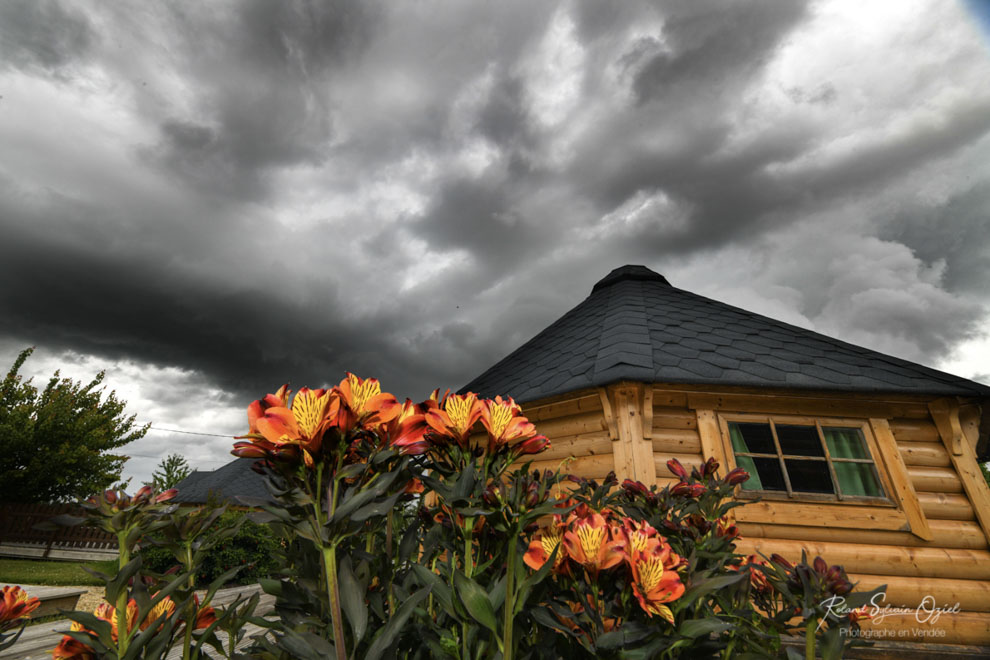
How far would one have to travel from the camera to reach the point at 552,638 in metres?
0.71

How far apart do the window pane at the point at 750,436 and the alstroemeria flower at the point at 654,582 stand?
4.17m

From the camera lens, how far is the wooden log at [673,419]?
13.7ft

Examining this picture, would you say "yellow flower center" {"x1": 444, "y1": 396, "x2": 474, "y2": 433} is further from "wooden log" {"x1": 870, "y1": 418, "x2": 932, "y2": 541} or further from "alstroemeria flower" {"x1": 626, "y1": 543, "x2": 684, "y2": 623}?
"wooden log" {"x1": 870, "y1": 418, "x2": 932, "y2": 541}

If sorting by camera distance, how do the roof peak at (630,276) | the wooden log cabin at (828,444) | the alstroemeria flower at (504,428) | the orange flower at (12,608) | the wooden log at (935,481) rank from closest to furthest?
the alstroemeria flower at (504,428) < the orange flower at (12,608) < the wooden log cabin at (828,444) < the wooden log at (935,481) < the roof peak at (630,276)

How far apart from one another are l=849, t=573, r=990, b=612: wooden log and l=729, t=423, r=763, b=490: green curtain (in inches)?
40.9

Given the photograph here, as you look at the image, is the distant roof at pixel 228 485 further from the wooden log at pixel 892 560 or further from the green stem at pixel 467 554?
the green stem at pixel 467 554

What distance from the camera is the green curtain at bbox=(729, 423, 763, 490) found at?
3.98 meters

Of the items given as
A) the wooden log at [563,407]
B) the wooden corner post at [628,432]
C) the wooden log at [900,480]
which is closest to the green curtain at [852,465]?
the wooden log at [900,480]

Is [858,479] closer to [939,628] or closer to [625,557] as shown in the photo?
Answer: [939,628]

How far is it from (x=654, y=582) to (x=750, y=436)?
15.2 feet

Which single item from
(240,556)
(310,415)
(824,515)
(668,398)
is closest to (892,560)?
(824,515)

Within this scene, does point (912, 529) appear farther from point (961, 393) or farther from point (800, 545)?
point (961, 393)

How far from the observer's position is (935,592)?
3.66 meters

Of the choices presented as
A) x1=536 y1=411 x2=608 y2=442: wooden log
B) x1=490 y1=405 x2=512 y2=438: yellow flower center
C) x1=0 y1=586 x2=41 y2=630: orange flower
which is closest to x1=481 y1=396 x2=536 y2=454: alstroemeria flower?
x1=490 y1=405 x2=512 y2=438: yellow flower center
